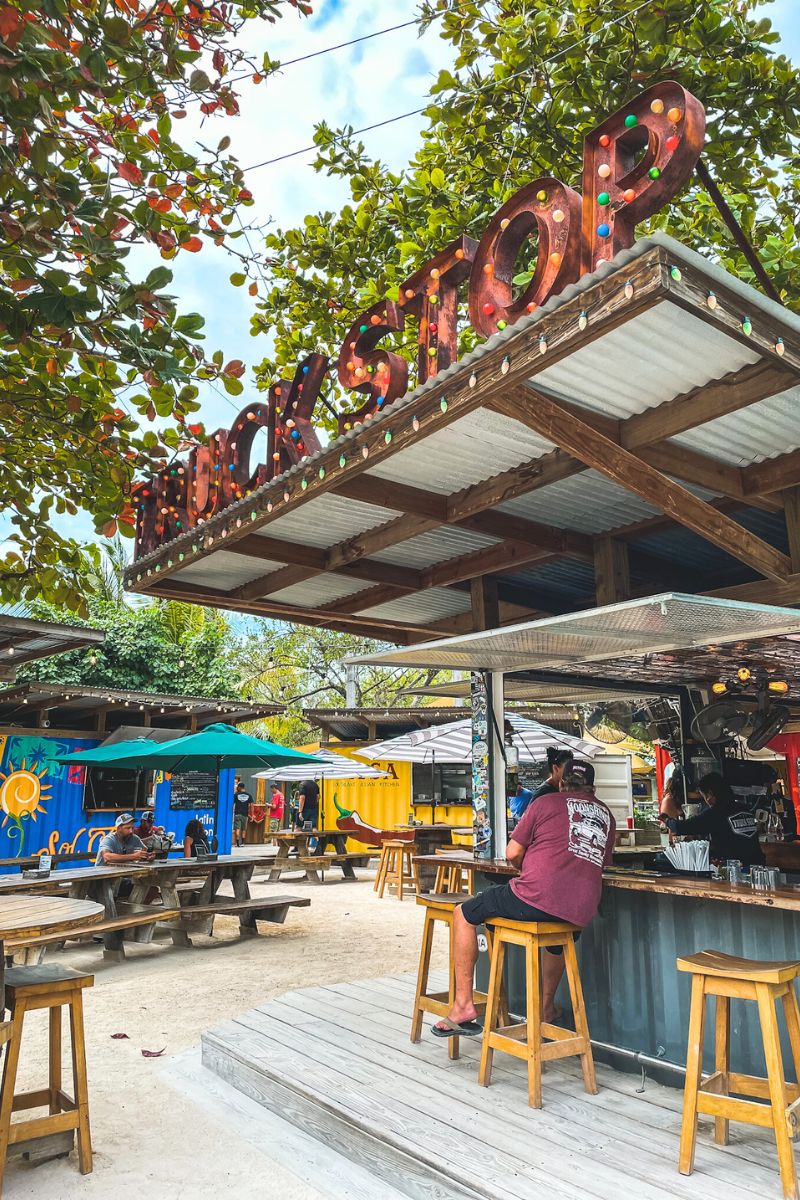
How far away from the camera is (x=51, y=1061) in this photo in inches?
150

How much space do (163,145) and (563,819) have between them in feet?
12.8

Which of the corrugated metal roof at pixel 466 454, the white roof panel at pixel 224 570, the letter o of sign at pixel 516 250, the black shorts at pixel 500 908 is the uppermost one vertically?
the letter o of sign at pixel 516 250

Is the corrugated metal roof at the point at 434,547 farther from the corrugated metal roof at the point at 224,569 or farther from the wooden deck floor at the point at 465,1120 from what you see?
the wooden deck floor at the point at 465,1120

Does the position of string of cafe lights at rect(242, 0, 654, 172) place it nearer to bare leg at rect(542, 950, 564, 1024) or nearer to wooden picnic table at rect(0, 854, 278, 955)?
bare leg at rect(542, 950, 564, 1024)

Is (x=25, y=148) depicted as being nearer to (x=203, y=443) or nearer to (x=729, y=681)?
(x=203, y=443)

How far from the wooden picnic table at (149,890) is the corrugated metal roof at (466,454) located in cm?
564

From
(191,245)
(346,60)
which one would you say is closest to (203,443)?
(191,245)

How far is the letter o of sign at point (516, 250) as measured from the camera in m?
2.74

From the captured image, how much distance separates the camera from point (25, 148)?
134 inches

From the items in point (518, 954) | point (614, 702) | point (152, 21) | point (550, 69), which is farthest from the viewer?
point (614, 702)

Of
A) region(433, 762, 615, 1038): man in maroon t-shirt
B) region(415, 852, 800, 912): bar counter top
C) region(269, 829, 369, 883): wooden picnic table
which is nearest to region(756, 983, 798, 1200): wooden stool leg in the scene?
region(415, 852, 800, 912): bar counter top

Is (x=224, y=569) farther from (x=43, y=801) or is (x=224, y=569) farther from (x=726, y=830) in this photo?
(x=43, y=801)

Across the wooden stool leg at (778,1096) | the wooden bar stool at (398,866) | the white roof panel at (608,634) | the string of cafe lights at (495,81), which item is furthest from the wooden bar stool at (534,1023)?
the wooden bar stool at (398,866)

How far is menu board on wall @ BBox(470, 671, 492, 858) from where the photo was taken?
5791 millimetres
